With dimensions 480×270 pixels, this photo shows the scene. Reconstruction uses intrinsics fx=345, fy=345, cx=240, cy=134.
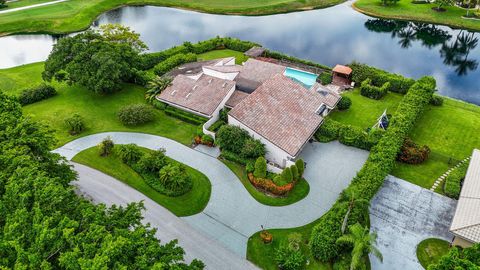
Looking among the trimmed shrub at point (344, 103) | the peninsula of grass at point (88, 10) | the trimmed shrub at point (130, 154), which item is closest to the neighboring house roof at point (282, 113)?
the trimmed shrub at point (344, 103)

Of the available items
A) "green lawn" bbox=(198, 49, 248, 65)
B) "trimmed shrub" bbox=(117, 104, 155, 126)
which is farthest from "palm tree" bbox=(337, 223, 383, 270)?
"green lawn" bbox=(198, 49, 248, 65)

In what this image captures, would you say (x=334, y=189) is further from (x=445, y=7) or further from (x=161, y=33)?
(x=445, y=7)

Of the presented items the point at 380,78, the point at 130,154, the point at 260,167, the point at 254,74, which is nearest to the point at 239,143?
the point at 260,167

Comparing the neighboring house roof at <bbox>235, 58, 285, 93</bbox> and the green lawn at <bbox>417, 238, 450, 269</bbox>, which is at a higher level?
the neighboring house roof at <bbox>235, 58, 285, 93</bbox>

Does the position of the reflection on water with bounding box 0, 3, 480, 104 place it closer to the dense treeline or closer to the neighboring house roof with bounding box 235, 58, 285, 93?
the neighboring house roof with bounding box 235, 58, 285, 93

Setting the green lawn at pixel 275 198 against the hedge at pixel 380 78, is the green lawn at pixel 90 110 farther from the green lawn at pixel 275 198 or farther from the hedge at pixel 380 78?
the hedge at pixel 380 78

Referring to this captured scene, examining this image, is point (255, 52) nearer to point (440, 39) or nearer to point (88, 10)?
point (440, 39)

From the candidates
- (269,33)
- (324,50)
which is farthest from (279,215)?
(269,33)
